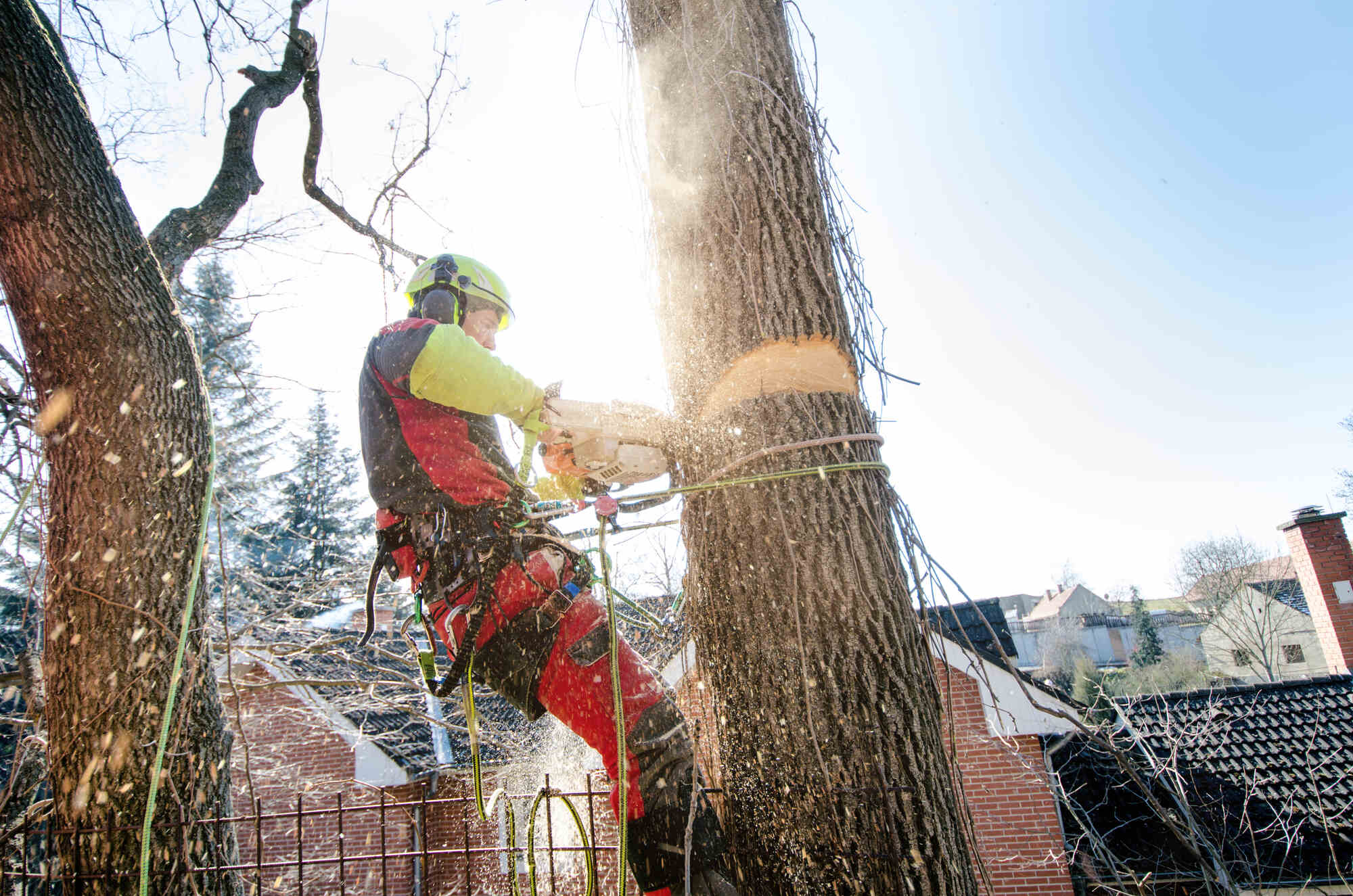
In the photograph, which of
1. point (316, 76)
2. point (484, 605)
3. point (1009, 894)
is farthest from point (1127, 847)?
point (316, 76)

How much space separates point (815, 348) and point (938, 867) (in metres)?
→ 1.13

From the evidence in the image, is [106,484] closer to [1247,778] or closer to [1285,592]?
[1247,778]

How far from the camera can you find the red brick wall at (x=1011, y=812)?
7855 millimetres

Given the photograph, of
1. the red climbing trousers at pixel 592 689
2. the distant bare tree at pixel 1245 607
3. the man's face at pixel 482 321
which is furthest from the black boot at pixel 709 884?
the distant bare tree at pixel 1245 607

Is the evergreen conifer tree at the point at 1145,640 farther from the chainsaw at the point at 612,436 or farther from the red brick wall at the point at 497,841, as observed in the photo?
the chainsaw at the point at 612,436

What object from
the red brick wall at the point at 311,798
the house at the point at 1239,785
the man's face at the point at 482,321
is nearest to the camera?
the man's face at the point at 482,321

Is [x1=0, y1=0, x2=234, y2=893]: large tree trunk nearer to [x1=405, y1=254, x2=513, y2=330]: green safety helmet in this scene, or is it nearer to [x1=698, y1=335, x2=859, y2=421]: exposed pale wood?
[x1=405, y1=254, x2=513, y2=330]: green safety helmet

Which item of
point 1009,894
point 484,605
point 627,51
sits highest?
point 627,51

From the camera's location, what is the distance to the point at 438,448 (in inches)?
90.4

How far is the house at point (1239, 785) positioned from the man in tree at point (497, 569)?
629cm

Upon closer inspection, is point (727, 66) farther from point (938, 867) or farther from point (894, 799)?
point (938, 867)

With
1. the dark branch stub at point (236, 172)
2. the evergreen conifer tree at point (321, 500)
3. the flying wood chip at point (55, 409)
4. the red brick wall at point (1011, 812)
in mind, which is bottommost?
the red brick wall at point (1011, 812)

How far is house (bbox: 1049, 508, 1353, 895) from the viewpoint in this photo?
7.29 meters

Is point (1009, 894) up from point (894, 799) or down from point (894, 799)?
down
